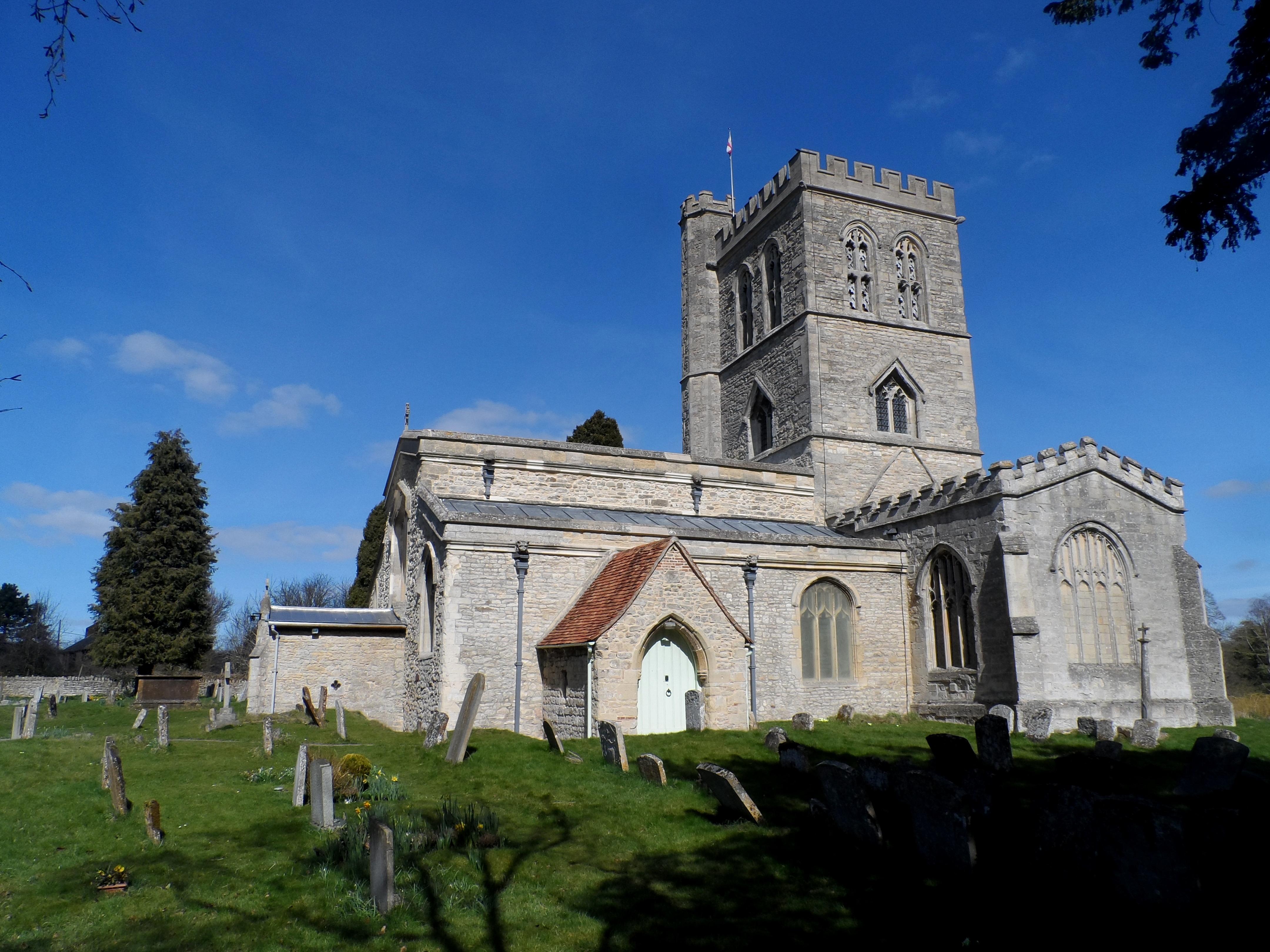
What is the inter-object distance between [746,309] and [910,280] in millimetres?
5951

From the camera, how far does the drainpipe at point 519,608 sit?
55.6 ft

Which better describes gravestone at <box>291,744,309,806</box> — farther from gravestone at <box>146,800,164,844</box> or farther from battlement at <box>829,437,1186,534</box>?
battlement at <box>829,437,1186,534</box>

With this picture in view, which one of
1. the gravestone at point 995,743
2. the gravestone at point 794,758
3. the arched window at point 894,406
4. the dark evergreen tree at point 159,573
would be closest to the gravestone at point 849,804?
the gravestone at point 794,758

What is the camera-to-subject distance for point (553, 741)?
14.0m

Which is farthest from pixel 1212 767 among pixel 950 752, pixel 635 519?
pixel 635 519

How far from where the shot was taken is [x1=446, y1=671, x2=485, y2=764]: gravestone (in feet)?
44.4

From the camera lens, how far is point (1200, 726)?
1897cm

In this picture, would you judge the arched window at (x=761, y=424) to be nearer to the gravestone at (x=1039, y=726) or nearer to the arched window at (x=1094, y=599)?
the arched window at (x=1094, y=599)

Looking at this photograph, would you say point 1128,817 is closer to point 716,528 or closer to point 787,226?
point 716,528

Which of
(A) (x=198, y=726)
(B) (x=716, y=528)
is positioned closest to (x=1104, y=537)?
(B) (x=716, y=528)

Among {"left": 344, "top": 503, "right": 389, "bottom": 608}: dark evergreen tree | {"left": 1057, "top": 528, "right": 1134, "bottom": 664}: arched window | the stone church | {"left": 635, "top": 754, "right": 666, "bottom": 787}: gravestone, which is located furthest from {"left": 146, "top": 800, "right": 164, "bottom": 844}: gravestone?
{"left": 344, "top": 503, "right": 389, "bottom": 608}: dark evergreen tree

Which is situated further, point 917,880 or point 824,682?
point 824,682

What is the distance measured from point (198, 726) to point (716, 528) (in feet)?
45.2

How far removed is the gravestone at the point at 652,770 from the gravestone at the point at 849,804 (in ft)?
8.82
